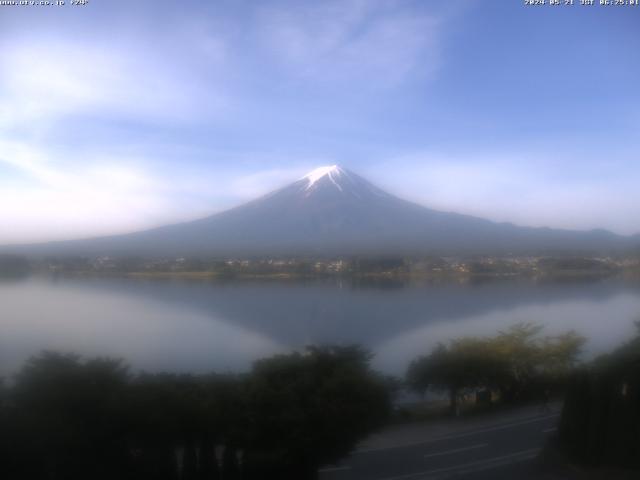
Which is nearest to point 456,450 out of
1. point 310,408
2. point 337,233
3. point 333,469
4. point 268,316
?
point 333,469

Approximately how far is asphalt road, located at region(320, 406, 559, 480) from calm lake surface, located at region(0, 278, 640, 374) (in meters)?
0.68

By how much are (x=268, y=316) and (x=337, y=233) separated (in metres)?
2.21

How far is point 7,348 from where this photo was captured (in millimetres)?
4191

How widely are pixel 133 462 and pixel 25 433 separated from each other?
0.83 metres

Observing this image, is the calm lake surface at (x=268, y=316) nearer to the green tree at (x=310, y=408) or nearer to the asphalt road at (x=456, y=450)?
the green tree at (x=310, y=408)

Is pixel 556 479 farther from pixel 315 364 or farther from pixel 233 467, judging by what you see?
pixel 233 467

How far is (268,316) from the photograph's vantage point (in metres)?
5.15

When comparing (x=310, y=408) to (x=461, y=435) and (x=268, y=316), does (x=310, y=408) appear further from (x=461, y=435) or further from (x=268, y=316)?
(x=461, y=435)

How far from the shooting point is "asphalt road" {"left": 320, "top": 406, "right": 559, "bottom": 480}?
466cm

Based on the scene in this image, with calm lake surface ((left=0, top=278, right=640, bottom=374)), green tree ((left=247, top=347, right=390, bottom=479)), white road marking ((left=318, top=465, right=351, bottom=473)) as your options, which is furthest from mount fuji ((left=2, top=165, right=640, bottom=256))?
white road marking ((left=318, top=465, right=351, bottom=473))

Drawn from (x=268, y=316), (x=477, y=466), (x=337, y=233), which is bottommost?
(x=477, y=466)

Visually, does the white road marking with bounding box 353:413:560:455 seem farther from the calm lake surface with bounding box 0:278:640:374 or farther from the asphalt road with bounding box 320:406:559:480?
the calm lake surface with bounding box 0:278:640:374

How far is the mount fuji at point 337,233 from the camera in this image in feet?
21.0

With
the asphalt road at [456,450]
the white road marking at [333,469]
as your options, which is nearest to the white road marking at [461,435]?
the asphalt road at [456,450]
